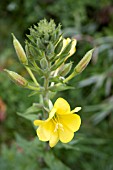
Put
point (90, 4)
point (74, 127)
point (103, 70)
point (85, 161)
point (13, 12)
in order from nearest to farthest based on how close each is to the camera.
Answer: point (74, 127) < point (85, 161) < point (103, 70) < point (90, 4) < point (13, 12)

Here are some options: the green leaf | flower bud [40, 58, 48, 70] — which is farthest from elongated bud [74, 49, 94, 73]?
the green leaf

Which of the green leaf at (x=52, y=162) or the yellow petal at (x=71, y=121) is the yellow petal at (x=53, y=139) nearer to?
the yellow petal at (x=71, y=121)

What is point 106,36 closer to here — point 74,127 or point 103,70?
point 103,70

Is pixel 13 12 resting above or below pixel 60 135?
above

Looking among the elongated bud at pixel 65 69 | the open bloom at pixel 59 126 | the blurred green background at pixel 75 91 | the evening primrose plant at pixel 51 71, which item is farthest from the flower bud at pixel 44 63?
the blurred green background at pixel 75 91

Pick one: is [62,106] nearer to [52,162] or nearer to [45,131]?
[45,131]

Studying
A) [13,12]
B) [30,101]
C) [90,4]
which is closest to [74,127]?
[30,101]

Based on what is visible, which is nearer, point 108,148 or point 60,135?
point 60,135
